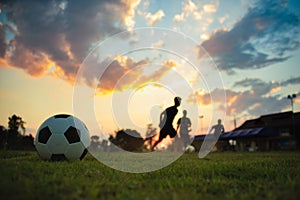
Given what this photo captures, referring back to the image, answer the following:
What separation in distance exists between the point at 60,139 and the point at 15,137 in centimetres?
2199

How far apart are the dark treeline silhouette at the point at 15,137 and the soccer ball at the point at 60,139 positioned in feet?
52.3

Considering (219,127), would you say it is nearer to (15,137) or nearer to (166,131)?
(166,131)

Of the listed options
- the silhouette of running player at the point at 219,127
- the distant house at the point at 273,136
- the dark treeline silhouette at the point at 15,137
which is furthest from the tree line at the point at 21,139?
the distant house at the point at 273,136

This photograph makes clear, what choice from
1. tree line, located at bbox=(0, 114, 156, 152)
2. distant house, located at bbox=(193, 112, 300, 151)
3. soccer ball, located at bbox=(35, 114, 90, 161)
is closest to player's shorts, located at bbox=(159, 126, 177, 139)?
soccer ball, located at bbox=(35, 114, 90, 161)

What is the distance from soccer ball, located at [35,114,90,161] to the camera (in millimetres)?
6285

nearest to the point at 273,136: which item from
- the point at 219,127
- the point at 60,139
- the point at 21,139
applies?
the point at 219,127

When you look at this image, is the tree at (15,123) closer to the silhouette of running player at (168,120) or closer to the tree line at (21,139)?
the tree line at (21,139)

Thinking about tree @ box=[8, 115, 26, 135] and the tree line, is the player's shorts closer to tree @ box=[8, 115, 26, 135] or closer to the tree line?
the tree line

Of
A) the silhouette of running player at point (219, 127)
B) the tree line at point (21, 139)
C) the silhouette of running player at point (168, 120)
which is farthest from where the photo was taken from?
the tree line at point (21, 139)

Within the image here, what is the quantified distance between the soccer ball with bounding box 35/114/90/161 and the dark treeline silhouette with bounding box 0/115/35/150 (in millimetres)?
15928

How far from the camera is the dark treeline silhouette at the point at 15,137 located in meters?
21.5

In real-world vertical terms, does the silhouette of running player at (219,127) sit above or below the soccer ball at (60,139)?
above

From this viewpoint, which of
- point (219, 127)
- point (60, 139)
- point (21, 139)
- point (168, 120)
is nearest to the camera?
point (60, 139)

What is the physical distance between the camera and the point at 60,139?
6.33m
